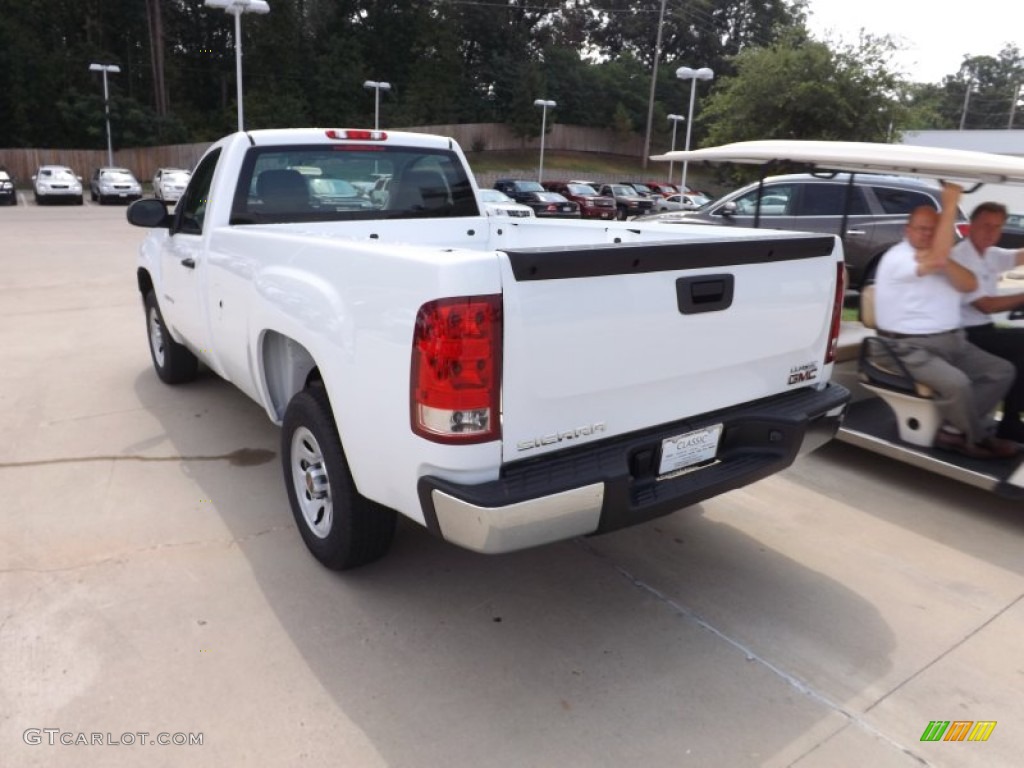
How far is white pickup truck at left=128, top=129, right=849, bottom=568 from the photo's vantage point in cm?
240

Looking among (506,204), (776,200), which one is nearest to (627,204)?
(506,204)

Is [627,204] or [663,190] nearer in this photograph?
[627,204]

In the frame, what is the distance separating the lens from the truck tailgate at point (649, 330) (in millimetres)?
2445

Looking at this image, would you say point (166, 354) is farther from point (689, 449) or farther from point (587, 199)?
point (587, 199)

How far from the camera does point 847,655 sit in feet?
9.65

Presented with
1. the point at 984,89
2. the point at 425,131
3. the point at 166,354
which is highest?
the point at 984,89

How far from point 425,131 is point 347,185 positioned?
51318mm

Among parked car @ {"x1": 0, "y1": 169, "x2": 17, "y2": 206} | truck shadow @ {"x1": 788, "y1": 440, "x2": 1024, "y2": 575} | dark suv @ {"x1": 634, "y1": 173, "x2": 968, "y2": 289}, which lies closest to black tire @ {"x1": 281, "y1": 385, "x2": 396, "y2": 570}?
truck shadow @ {"x1": 788, "y1": 440, "x2": 1024, "y2": 575}

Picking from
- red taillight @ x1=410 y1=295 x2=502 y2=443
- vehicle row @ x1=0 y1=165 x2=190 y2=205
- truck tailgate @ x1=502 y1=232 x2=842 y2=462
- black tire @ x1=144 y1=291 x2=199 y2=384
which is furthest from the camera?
vehicle row @ x1=0 y1=165 x2=190 y2=205

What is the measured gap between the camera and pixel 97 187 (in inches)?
1257

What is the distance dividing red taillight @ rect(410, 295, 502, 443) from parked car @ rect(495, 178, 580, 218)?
77.2ft

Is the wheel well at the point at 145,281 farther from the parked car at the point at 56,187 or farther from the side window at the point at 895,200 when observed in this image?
the parked car at the point at 56,187

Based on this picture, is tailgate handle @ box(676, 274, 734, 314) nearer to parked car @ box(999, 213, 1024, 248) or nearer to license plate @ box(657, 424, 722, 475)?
license plate @ box(657, 424, 722, 475)

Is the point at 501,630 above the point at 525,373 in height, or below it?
below
